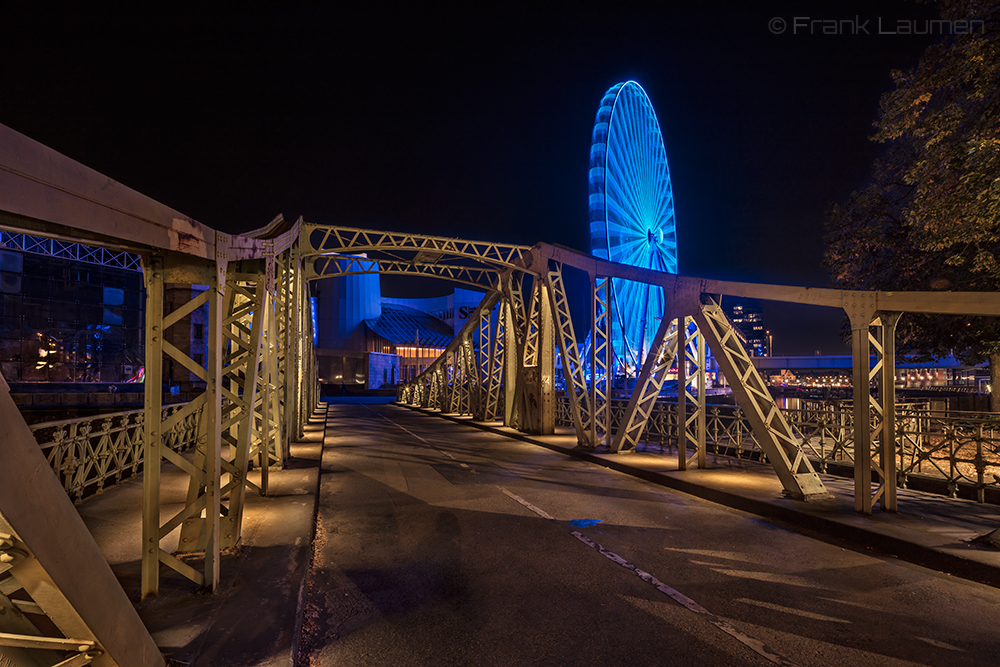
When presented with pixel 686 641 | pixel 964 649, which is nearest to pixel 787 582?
pixel 964 649

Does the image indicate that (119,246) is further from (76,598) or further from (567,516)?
(567,516)

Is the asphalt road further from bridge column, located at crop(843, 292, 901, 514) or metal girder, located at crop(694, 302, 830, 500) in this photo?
bridge column, located at crop(843, 292, 901, 514)

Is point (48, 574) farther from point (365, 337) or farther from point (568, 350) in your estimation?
point (365, 337)

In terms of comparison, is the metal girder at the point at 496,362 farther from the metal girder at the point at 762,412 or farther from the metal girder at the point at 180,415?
the metal girder at the point at 180,415

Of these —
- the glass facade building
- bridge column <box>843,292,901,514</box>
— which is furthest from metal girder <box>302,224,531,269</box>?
the glass facade building

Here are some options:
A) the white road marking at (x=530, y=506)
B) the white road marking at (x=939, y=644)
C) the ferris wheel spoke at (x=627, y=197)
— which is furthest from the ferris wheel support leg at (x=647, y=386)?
the ferris wheel spoke at (x=627, y=197)

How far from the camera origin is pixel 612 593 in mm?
5090

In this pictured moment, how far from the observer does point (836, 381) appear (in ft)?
382

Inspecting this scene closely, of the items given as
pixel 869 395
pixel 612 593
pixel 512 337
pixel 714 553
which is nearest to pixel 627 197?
pixel 512 337

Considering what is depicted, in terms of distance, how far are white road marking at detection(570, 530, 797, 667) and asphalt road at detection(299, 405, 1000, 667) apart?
0.05 feet

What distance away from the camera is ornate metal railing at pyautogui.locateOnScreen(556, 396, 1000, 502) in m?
9.05

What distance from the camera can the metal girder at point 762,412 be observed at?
8.58m

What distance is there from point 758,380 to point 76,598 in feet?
30.4

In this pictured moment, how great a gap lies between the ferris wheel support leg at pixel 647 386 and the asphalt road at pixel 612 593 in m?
3.79
